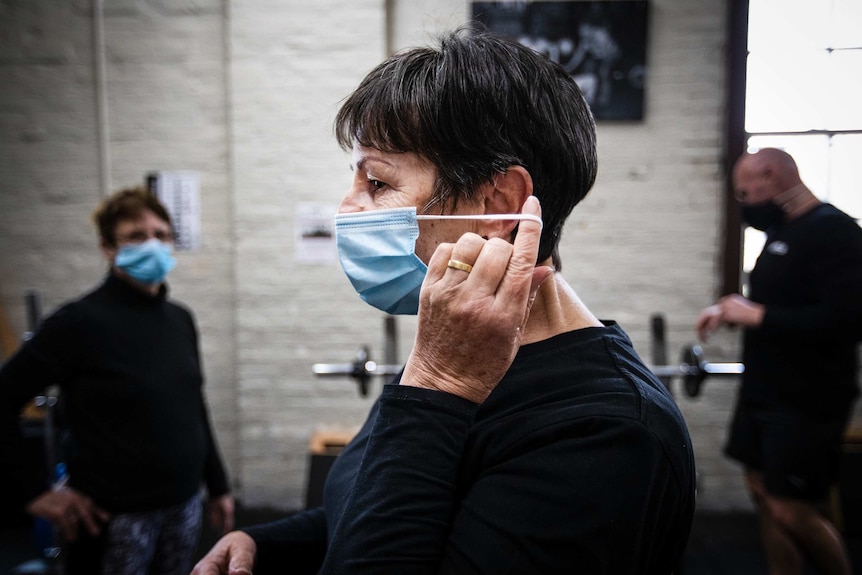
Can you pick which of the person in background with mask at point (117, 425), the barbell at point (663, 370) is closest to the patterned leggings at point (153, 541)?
the person in background with mask at point (117, 425)

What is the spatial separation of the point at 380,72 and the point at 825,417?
7.45 feet

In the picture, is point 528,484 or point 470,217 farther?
point 470,217

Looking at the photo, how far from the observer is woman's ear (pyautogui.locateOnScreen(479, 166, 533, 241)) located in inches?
34.8

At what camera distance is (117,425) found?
195 cm

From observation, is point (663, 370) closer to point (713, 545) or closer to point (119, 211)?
point (713, 545)

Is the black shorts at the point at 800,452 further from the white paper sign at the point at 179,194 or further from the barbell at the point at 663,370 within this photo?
the white paper sign at the point at 179,194

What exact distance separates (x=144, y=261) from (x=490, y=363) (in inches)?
68.5

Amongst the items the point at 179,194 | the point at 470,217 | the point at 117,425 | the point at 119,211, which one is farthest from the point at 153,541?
the point at 179,194

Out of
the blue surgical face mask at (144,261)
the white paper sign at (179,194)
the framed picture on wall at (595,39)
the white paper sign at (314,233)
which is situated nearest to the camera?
the blue surgical face mask at (144,261)

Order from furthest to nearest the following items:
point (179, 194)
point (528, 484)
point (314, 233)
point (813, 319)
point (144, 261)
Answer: point (179, 194)
point (314, 233)
point (813, 319)
point (144, 261)
point (528, 484)

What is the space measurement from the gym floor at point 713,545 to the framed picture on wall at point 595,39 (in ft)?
7.54

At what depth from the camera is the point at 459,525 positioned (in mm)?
738

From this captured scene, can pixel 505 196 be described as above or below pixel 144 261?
above

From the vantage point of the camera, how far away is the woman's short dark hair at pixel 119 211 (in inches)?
86.3
